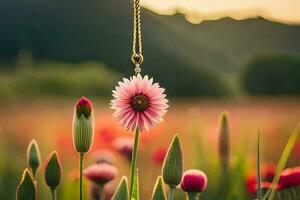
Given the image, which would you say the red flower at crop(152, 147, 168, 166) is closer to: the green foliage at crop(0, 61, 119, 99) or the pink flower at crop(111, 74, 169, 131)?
the pink flower at crop(111, 74, 169, 131)

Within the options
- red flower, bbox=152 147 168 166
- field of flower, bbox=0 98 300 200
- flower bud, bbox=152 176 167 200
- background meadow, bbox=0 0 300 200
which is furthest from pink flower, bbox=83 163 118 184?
background meadow, bbox=0 0 300 200

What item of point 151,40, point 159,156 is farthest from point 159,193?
point 151,40

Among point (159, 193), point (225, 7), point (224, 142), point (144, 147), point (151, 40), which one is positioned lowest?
point (159, 193)

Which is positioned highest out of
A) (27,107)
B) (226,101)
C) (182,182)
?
(226,101)

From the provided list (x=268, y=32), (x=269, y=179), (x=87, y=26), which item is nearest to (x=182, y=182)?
(x=269, y=179)

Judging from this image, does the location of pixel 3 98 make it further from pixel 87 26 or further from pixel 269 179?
pixel 269 179

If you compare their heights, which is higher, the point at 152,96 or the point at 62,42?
the point at 62,42

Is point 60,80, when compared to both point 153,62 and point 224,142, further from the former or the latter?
point 224,142
